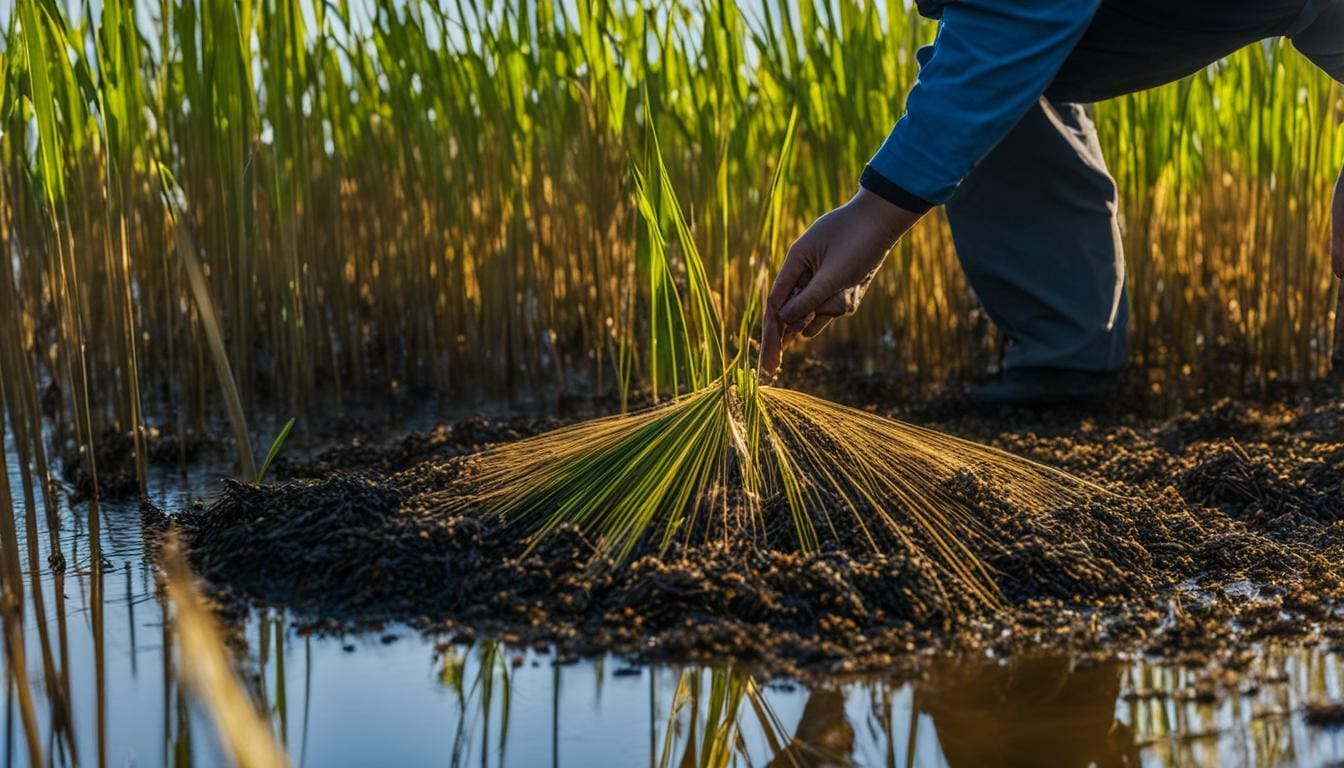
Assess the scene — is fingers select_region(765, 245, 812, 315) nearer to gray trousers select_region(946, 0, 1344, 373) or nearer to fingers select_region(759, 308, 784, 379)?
fingers select_region(759, 308, 784, 379)

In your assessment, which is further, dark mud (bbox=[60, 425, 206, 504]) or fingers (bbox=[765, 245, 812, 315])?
dark mud (bbox=[60, 425, 206, 504])

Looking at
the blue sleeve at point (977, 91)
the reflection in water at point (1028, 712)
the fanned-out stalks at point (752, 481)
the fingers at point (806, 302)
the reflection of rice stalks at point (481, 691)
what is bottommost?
the reflection in water at point (1028, 712)

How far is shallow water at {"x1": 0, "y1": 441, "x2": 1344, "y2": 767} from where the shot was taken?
110 centimetres

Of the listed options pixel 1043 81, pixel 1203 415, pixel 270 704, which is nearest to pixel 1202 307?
pixel 1203 415

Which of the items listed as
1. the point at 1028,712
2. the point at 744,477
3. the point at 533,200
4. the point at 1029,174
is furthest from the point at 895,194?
the point at 533,200

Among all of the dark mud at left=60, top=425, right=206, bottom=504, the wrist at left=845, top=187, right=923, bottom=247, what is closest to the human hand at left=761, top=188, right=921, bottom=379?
the wrist at left=845, top=187, right=923, bottom=247

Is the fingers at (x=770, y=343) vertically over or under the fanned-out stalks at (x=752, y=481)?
over

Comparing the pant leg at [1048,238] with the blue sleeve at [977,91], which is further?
the pant leg at [1048,238]

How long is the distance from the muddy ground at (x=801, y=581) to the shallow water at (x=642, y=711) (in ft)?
0.16

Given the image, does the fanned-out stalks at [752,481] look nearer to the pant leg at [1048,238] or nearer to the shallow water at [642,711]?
the shallow water at [642,711]

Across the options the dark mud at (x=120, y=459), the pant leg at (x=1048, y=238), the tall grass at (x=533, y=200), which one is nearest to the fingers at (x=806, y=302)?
the tall grass at (x=533, y=200)

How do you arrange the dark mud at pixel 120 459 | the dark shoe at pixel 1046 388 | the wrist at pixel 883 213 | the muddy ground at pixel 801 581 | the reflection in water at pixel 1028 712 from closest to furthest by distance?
the reflection in water at pixel 1028 712, the muddy ground at pixel 801 581, the wrist at pixel 883 213, the dark mud at pixel 120 459, the dark shoe at pixel 1046 388

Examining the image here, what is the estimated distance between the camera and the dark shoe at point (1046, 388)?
2.53m

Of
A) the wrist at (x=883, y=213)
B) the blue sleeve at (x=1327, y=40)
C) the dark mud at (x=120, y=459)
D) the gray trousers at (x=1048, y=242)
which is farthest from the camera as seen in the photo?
the gray trousers at (x=1048, y=242)
